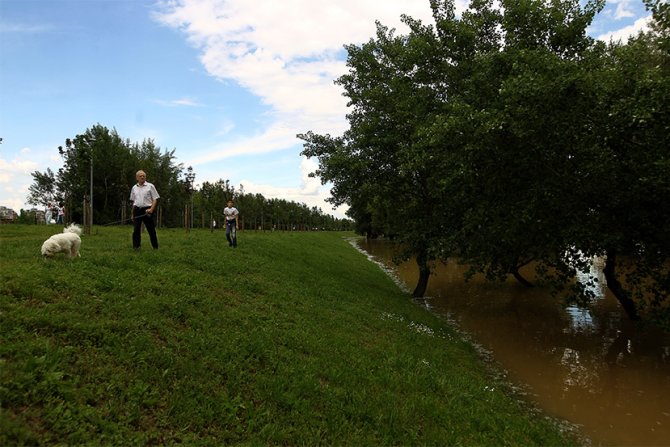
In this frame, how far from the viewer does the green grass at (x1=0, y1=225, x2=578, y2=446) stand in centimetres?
512

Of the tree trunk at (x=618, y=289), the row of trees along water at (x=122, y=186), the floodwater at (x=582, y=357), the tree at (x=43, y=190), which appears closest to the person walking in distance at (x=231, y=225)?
the floodwater at (x=582, y=357)

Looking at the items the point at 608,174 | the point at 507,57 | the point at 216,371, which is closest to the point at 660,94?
the point at 608,174

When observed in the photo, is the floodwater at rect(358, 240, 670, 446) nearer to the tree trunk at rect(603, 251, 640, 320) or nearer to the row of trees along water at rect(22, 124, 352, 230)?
the tree trunk at rect(603, 251, 640, 320)

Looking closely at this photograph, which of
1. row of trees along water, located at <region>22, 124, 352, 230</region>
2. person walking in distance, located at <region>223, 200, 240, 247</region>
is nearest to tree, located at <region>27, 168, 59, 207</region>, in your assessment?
row of trees along water, located at <region>22, 124, 352, 230</region>

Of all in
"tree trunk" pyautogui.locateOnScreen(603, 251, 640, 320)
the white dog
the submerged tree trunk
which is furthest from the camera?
the submerged tree trunk

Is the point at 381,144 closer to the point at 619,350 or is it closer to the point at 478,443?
the point at 619,350

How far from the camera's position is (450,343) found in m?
13.2

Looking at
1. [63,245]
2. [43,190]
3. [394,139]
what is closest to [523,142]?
[394,139]

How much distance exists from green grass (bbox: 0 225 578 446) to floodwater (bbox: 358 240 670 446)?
4.10 feet

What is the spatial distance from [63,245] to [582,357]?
52.5 feet

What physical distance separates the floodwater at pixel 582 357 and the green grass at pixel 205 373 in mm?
1250

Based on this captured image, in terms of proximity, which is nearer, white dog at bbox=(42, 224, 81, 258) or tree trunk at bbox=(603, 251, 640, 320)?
white dog at bbox=(42, 224, 81, 258)

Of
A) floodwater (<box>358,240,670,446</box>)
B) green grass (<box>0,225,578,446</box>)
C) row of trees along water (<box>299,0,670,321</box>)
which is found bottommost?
floodwater (<box>358,240,670,446</box>)

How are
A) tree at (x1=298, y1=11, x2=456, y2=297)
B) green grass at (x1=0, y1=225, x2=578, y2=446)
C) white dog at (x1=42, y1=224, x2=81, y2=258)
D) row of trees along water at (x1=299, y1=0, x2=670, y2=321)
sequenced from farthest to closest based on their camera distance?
1. tree at (x1=298, y1=11, x2=456, y2=297)
2. row of trees along water at (x1=299, y1=0, x2=670, y2=321)
3. white dog at (x1=42, y1=224, x2=81, y2=258)
4. green grass at (x1=0, y1=225, x2=578, y2=446)
